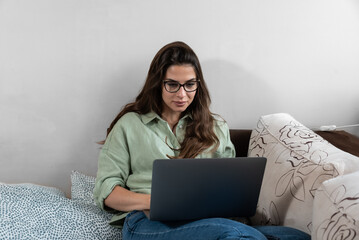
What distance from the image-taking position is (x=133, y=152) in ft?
5.13

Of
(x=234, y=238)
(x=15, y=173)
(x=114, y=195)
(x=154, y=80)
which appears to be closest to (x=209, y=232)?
(x=234, y=238)

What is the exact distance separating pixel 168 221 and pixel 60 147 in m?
0.79

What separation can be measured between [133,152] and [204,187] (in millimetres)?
438

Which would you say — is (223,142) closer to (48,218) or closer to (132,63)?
(132,63)

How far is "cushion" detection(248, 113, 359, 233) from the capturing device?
1.29 meters

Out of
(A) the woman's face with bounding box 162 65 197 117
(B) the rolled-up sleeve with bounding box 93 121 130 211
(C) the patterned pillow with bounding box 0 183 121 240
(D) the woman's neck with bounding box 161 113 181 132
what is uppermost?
(A) the woman's face with bounding box 162 65 197 117

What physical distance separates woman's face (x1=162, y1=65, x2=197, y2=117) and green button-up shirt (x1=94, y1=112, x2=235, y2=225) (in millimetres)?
81

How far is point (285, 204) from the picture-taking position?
4.51 ft

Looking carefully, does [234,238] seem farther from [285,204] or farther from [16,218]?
[16,218]

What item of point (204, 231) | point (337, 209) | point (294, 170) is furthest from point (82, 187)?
point (337, 209)

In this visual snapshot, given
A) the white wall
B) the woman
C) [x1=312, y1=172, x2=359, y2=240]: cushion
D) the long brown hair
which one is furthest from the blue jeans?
the white wall

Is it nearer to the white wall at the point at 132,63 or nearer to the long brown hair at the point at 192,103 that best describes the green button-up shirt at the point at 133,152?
the long brown hair at the point at 192,103

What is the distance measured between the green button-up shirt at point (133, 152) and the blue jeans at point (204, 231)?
0.17m

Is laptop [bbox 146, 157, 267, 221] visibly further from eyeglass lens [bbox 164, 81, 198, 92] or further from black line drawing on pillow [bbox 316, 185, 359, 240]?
eyeglass lens [bbox 164, 81, 198, 92]
